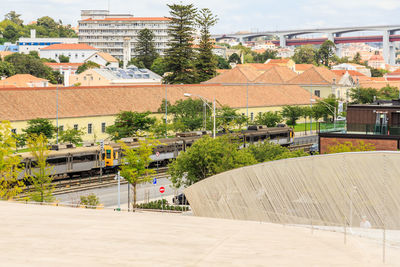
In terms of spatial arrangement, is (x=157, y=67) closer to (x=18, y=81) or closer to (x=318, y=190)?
(x=18, y=81)

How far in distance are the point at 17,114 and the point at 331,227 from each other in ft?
163

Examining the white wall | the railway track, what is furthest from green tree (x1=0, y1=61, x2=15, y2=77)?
the railway track

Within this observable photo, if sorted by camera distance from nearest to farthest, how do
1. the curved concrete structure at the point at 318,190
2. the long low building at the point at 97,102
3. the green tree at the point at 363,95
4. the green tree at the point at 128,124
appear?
the curved concrete structure at the point at 318,190, the green tree at the point at 128,124, the long low building at the point at 97,102, the green tree at the point at 363,95

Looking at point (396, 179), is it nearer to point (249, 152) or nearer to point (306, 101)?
point (249, 152)

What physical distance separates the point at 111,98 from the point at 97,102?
2583mm

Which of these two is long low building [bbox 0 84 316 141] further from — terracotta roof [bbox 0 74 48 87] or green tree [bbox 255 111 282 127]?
terracotta roof [bbox 0 74 48 87]

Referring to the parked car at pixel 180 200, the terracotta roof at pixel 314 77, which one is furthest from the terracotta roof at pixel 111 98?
the parked car at pixel 180 200

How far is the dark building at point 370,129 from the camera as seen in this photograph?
3684cm

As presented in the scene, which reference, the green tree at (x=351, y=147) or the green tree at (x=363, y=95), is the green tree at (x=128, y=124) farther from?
the green tree at (x=363, y=95)

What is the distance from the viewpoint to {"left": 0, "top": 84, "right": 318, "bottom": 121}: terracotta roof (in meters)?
65.7

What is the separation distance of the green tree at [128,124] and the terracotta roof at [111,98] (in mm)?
4752

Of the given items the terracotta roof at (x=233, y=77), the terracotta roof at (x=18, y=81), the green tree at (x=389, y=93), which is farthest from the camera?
the terracotta roof at (x=18, y=81)

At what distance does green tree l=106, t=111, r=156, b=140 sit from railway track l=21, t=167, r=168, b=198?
15.7 m

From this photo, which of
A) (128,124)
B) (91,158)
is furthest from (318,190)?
(128,124)
